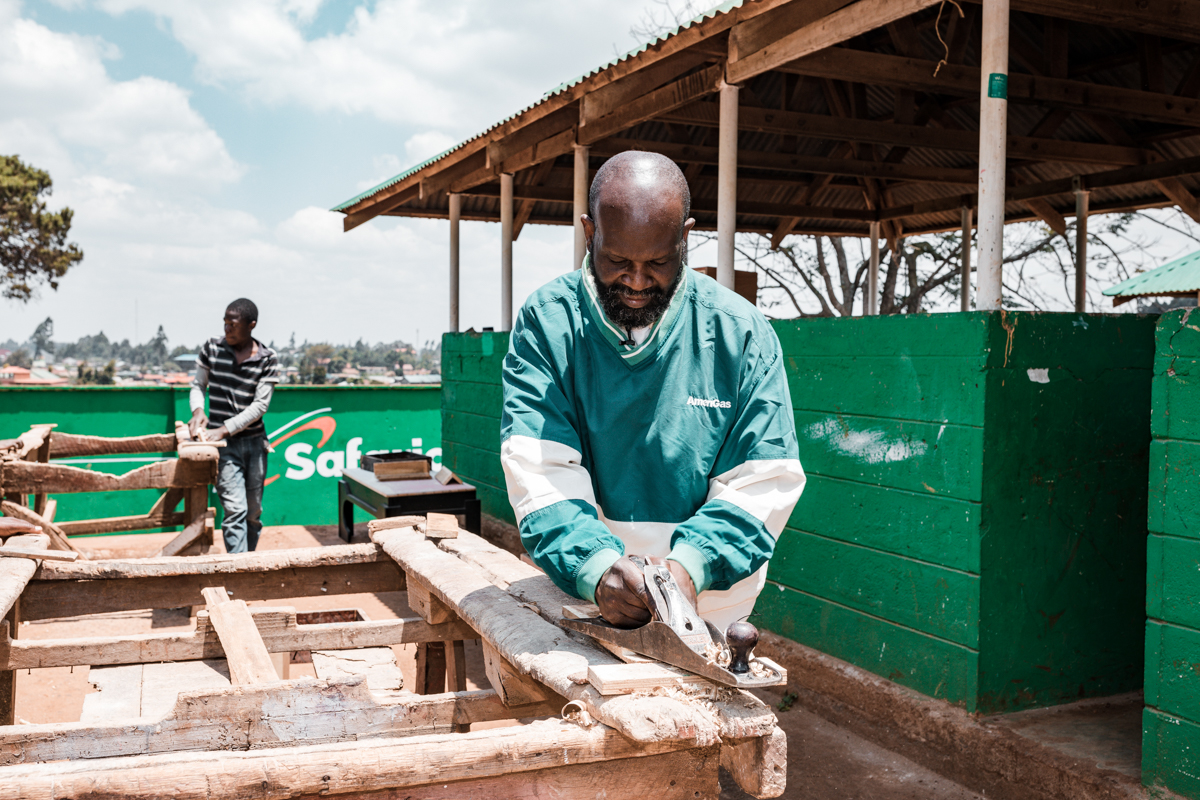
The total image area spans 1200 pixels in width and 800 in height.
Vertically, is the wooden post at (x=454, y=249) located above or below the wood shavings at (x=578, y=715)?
above

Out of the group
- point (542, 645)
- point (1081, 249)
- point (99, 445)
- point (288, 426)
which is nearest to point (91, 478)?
point (99, 445)

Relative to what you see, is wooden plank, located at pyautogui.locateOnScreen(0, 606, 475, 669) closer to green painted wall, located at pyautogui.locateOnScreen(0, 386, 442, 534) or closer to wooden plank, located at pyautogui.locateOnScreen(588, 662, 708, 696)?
wooden plank, located at pyautogui.locateOnScreen(588, 662, 708, 696)

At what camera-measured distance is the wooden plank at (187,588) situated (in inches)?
121

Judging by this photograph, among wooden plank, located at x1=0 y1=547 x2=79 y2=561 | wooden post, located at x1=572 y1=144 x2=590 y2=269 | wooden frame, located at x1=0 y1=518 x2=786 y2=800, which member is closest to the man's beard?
wooden frame, located at x1=0 y1=518 x2=786 y2=800

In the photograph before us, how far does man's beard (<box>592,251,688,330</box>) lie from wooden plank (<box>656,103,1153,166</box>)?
492 cm

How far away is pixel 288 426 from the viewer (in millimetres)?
10039

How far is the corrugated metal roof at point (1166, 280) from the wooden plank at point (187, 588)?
3.29 metres

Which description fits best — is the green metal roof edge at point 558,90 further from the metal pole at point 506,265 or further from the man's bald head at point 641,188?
the man's bald head at point 641,188

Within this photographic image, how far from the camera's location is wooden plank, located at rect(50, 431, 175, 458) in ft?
22.2

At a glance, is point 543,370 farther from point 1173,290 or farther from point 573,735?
point 1173,290

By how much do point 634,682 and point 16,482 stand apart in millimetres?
5233

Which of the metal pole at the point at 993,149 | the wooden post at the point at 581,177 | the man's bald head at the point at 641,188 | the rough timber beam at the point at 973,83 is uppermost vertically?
the rough timber beam at the point at 973,83

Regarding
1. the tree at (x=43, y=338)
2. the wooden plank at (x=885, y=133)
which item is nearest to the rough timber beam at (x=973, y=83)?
the wooden plank at (x=885, y=133)

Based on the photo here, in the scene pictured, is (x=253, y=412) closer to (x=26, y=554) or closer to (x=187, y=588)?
(x=187, y=588)
